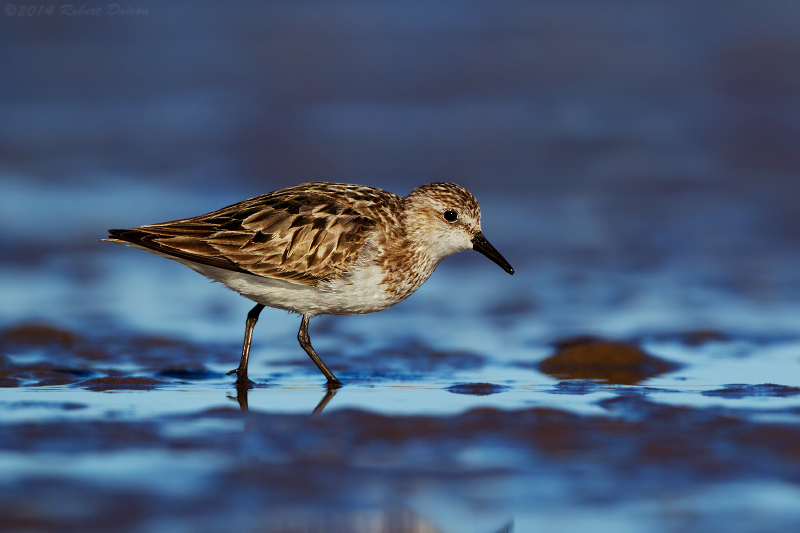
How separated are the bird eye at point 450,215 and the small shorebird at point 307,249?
0.45 ft

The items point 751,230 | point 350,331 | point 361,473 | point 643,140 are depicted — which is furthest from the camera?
point 643,140

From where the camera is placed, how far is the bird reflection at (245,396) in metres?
6.16

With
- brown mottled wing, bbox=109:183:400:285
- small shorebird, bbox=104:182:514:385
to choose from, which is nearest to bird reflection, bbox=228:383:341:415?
small shorebird, bbox=104:182:514:385

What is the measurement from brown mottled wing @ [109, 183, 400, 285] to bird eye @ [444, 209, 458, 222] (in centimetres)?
55

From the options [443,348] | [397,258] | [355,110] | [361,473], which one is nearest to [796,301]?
[443,348]

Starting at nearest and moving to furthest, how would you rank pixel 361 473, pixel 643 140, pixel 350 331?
pixel 361 473
pixel 350 331
pixel 643 140

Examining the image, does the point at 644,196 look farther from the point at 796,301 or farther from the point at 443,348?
the point at 443,348

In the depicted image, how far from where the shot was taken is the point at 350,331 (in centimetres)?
918

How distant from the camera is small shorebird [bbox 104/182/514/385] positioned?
7559mm

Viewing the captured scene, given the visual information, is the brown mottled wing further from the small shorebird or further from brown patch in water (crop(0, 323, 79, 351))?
brown patch in water (crop(0, 323, 79, 351))

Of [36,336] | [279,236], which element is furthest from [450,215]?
[36,336]

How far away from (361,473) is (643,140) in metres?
11.3

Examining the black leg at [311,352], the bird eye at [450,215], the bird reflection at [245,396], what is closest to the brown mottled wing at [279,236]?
the black leg at [311,352]

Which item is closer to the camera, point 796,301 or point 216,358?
point 216,358
